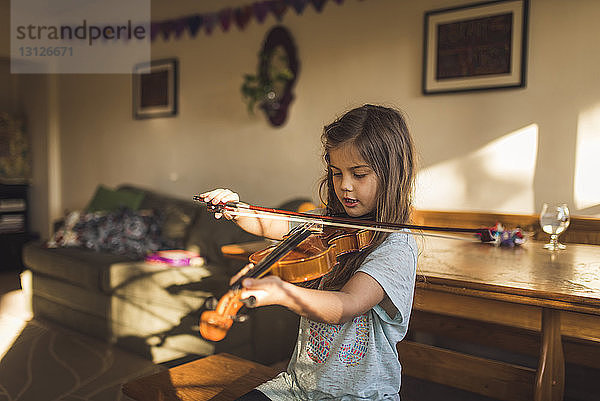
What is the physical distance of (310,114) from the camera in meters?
3.62

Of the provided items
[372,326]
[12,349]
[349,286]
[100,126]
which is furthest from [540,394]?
[100,126]

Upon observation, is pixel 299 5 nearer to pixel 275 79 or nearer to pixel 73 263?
pixel 275 79

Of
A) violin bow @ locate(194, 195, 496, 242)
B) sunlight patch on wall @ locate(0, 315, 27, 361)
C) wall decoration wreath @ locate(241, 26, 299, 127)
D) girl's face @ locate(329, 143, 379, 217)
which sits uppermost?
wall decoration wreath @ locate(241, 26, 299, 127)

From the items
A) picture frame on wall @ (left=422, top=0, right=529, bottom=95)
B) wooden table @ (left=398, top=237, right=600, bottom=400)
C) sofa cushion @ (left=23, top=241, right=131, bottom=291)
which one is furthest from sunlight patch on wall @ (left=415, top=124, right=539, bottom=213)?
sofa cushion @ (left=23, top=241, right=131, bottom=291)

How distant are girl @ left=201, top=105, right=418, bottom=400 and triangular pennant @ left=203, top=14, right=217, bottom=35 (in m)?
3.27

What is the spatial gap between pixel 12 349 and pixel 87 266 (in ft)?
2.04

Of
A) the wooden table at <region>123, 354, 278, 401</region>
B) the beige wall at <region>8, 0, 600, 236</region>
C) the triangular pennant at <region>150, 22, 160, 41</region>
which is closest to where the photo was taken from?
the wooden table at <region>123, 354, 278, 401</region>

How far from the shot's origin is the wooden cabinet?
212 inches

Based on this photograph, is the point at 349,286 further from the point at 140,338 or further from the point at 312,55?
the point at 312,55

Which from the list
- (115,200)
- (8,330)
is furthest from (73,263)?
(115,200)

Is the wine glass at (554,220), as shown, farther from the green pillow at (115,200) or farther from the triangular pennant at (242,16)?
the green pillow at (115,200)

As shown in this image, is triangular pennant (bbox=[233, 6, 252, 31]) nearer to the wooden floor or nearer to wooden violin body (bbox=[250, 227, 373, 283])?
the wooden floor

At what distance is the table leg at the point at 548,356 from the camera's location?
5.30 ft

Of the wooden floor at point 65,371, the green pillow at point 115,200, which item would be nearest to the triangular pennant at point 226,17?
the green pillow at point 115,200
